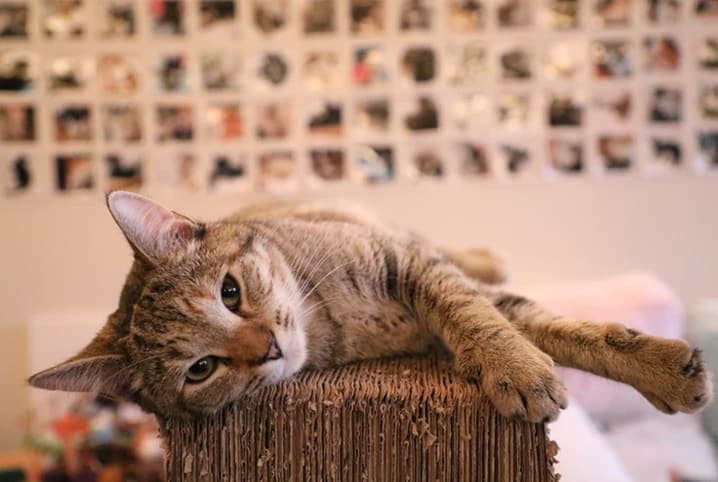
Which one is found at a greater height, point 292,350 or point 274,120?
point 274,120

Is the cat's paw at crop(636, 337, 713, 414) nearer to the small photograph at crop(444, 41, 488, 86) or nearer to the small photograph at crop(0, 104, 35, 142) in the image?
the small photograph at crop(444, 41, 488, 86)

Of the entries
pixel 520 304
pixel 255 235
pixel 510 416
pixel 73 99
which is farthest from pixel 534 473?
pixel 73 99

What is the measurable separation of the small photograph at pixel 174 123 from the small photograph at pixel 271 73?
27 cm

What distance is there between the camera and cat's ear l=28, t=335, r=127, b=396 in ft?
2.36

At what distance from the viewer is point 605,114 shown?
215 cm

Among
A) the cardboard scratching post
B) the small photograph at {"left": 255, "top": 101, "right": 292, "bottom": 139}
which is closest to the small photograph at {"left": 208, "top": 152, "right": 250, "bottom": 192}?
the small photograph at {"left": 255, "top": 101, "right": 292, "bottom": 139}

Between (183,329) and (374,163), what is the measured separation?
1.50m

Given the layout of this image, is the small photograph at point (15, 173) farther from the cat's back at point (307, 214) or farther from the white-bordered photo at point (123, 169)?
the cat's back at point (307, 214)

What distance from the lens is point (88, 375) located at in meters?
0.74

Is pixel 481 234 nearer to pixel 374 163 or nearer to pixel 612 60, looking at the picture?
pixel 374 163

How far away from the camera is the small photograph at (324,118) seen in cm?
213

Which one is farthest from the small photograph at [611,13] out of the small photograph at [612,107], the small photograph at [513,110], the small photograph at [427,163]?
the small photograph at [427,163]

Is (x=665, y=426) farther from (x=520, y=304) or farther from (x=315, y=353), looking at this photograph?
(x=315, y=353)

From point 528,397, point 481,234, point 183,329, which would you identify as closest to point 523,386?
point 528,397
